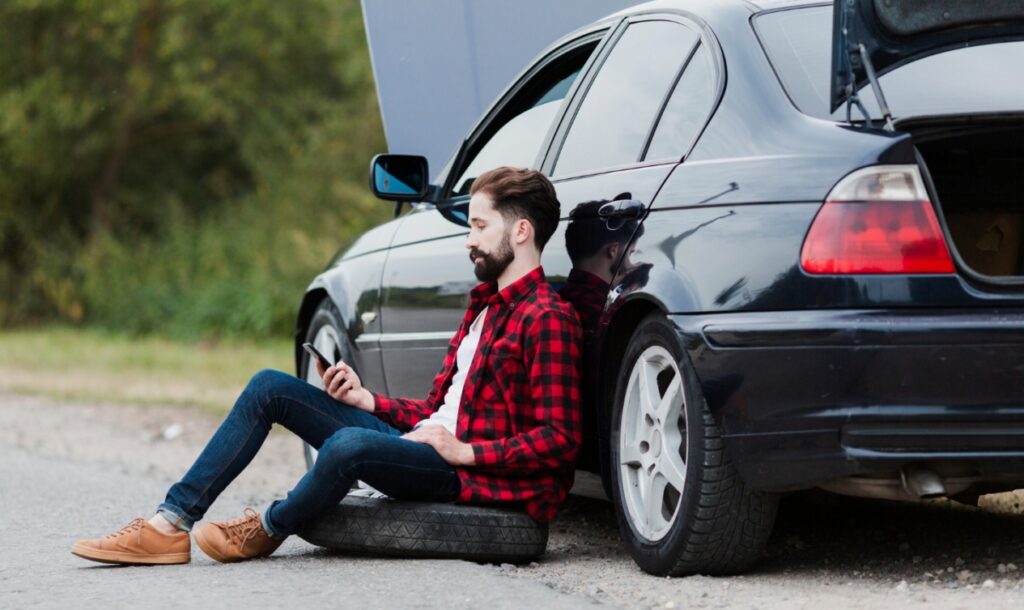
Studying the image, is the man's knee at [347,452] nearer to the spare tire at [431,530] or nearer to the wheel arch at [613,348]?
the spare tire at [431,530]

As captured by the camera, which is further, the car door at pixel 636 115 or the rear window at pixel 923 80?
the car door at pixel 636 115

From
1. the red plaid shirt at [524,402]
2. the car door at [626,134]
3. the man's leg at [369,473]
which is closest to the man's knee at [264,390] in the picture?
the man's leg at [369,473]

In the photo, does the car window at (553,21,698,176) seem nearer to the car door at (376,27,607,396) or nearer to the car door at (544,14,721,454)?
the car door at (544,14,721,454)

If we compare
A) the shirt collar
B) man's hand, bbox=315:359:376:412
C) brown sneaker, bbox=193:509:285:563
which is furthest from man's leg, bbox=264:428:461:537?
the shirt collar

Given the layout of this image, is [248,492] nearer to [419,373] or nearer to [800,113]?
[419,373]

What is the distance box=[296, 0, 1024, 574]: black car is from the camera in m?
3.92

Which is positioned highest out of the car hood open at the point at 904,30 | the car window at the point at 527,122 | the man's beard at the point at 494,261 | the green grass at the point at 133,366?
the car hood open at the point at 904,30

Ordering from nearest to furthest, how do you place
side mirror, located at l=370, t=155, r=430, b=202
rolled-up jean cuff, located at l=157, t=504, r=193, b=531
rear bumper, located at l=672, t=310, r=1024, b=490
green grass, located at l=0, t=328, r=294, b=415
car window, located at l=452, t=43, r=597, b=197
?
rear bumper, located at l=672, t=310, r=1024, b=490 < rolled-up jean cuff, located at l=157, t=504, r=193, b=531 < car window, located at l=452, t=43, r=597, b=197 < side mirror, located at l=370, t=155, r=430, b=202 < green grass, located at l=0, t=328, r=294, b=415

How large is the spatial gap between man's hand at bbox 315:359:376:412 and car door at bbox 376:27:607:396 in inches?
21.0

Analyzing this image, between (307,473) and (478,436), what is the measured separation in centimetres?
52

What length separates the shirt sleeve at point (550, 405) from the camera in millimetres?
4785

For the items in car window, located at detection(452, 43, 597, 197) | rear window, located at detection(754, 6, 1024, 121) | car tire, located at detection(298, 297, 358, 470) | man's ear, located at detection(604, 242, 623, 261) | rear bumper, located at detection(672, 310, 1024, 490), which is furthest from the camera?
car tire, located at detection(298, 297, 358, 470)

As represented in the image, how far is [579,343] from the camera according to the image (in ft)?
15.9

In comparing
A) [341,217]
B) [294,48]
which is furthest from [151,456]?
[294,48]
